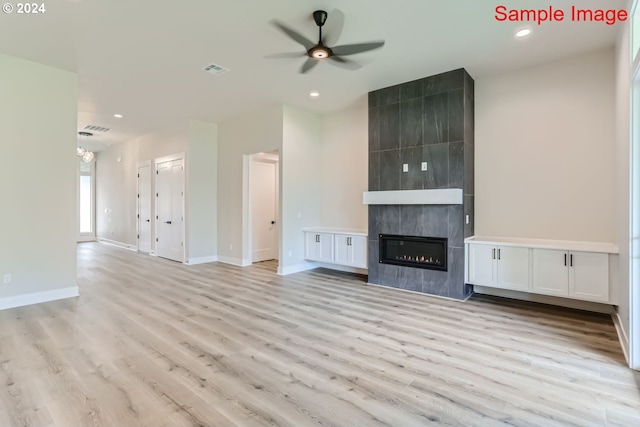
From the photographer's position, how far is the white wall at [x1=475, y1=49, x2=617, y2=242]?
3.89 m

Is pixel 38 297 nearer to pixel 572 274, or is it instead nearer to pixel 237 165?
pixel 237 165

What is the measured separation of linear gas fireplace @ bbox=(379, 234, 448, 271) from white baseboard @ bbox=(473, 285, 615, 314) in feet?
2.44

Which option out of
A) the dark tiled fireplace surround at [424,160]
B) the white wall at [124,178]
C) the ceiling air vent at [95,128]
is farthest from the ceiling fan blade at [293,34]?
the ceiling air vent at [95,128]

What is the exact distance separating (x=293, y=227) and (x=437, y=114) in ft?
10.6

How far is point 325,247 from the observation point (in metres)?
6.07

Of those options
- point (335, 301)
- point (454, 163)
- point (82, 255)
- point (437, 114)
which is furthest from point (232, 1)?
point (82, 255)

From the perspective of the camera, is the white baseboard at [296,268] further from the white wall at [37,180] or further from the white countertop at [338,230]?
the white wall at [37,180]

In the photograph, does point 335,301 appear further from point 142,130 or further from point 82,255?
point 82,255

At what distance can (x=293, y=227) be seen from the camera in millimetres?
6195

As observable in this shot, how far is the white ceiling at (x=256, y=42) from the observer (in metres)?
3.08

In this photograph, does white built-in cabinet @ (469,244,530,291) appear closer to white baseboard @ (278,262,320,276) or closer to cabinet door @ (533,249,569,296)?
cabinet door @ (533,249,569,296)

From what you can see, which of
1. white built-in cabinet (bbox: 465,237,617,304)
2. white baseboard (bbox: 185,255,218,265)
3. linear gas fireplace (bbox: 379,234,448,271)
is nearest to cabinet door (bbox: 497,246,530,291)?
white built-in cabinet (bbox: 465,237,617,304)

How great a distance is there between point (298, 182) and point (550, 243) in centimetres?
417

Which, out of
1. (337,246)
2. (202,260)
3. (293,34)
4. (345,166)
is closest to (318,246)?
(337,246)
